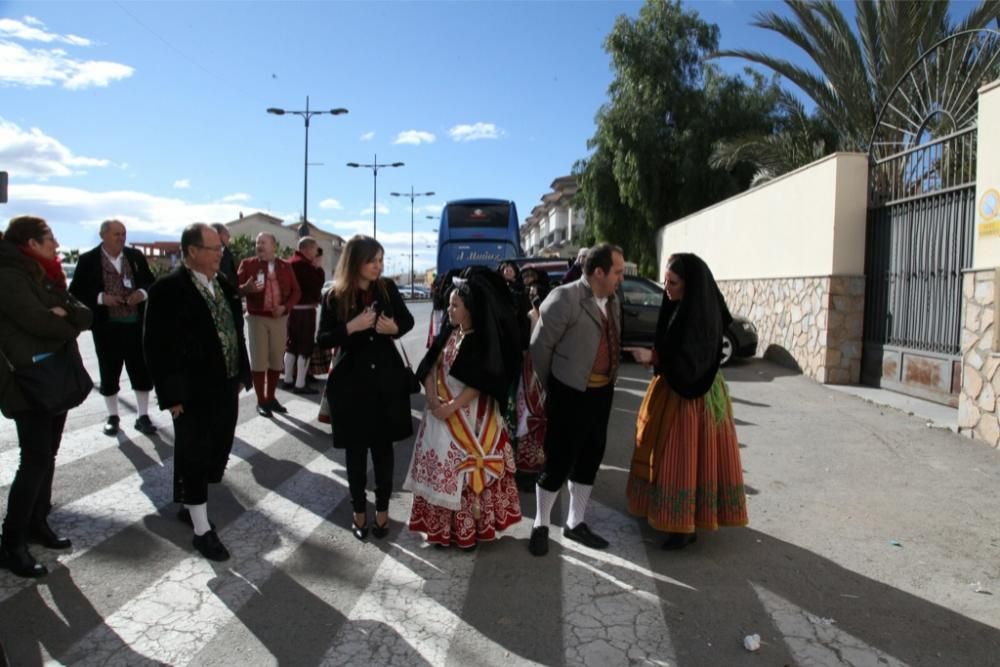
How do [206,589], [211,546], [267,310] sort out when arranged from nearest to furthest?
[206,589]
[211,546]
[267,310]

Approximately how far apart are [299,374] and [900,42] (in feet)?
Answer: 42.7

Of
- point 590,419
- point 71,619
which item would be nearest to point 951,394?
point 590,419

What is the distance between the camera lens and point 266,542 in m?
4.25

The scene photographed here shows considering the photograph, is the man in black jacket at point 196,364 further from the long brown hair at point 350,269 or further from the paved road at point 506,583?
the long brown hair at point 350,269

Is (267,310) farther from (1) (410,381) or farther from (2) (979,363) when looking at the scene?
(2) (979,363)

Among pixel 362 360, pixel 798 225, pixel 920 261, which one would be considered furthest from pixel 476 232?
Answer: pixel 362 360

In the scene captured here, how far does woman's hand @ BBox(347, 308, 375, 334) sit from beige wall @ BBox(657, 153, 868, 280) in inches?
316

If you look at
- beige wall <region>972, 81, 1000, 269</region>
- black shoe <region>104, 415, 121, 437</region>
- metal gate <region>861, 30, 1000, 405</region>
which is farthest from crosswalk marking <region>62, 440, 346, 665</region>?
metal gate <region>861, 30, 1000, 405</region>

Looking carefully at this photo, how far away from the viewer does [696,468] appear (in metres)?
4.15

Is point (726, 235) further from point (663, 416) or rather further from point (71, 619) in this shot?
point (71, 619)

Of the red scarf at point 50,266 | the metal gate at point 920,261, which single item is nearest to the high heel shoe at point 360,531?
the red scarf at point 50,266

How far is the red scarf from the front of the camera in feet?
13.3

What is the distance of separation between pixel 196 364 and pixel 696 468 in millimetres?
2824

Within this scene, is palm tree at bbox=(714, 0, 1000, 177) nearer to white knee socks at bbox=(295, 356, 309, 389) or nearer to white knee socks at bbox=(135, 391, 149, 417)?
white knee socks at bbox=(295, 356, 309, 389)
